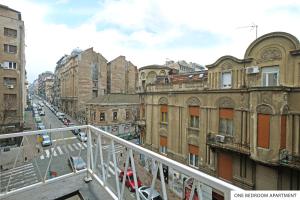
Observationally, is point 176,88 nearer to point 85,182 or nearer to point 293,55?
point 293,55

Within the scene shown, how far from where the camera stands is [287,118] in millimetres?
8297

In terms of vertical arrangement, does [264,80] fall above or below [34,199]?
above

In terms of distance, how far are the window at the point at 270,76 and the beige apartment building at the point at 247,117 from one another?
0.12ft

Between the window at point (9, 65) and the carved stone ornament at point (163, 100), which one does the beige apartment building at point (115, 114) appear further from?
the carved stone ornament at point (163, 100)

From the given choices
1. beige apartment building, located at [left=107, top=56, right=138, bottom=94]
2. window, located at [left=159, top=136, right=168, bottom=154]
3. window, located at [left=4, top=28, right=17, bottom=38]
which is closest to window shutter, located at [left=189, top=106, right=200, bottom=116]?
window, located at [left=159, top=136, right=168, bottom=154]

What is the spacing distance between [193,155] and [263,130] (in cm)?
473

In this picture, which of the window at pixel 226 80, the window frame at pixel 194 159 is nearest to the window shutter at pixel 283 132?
the window at pixel 226 80

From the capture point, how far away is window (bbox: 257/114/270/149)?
8.48 metres

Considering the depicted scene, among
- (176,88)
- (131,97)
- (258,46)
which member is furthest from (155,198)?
(131,97)

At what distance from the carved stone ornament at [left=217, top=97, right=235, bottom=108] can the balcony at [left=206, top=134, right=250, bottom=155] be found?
1.57 meters

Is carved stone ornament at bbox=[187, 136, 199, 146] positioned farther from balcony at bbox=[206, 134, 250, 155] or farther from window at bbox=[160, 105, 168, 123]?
window at bbox=[160, 105, 168, 123]

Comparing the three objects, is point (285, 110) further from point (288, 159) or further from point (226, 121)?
point (226, 121)

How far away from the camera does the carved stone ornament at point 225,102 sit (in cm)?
1007

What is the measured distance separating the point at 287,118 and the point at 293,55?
102 inches
